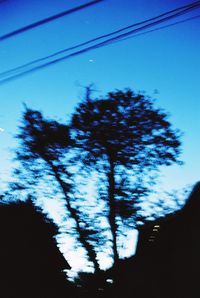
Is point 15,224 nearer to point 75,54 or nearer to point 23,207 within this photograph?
point 23,207

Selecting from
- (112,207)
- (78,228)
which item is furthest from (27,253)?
(112,207)

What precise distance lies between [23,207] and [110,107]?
696cm

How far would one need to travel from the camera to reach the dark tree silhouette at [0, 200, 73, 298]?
11477 mm

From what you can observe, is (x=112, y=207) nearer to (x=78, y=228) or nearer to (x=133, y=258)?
(x=78, y=228)

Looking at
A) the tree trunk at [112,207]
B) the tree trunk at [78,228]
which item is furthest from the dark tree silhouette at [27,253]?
the tree trunk at [112,207]

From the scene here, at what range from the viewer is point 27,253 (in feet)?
39.9

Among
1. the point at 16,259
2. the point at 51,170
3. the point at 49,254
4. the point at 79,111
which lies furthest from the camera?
the point at 51,170

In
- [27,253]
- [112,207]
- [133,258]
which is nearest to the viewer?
[27,253]

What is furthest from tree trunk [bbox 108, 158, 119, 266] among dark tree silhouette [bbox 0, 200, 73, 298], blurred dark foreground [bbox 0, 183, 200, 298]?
dark tree silhouette [bbox 0, 200, 73, 298]

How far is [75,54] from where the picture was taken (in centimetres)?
524

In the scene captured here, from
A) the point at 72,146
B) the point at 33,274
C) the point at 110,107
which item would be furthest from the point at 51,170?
the point at 33,274

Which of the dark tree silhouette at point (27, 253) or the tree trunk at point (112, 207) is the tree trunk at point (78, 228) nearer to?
the tree trunk at point (112, 207)

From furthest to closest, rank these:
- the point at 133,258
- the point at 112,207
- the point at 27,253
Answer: the point at 112,207
the point at 133,258
the point at 27,253

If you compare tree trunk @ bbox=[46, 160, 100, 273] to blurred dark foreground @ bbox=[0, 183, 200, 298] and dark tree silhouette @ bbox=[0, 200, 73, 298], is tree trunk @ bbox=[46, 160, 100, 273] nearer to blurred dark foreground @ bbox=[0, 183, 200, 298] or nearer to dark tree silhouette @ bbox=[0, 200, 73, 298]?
blurred dark foreground @ bbox=[0, 183, 200, 298]
